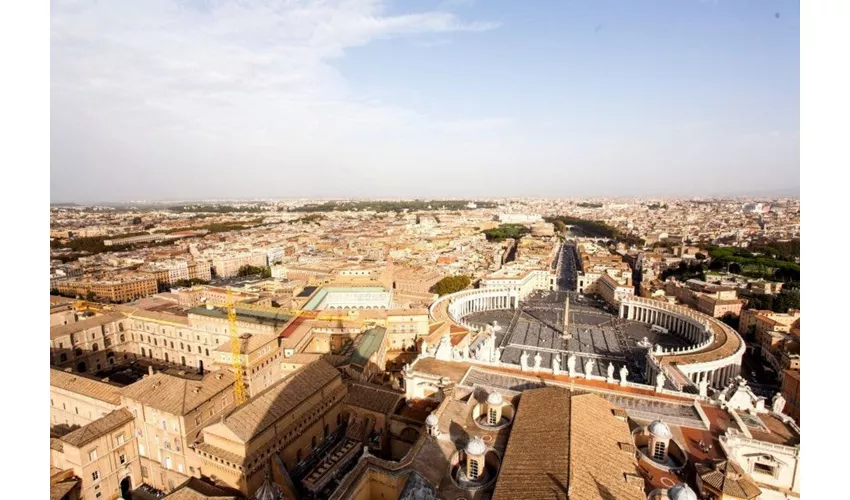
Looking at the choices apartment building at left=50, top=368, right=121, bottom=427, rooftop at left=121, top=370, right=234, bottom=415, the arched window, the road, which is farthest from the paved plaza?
apartment building at left=50, top=368, right=121, bottom=427

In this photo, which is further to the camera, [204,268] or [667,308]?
[204,268]

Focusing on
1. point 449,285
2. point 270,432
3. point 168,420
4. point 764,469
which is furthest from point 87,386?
point 449,285

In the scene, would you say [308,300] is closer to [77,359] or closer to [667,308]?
[77,359]

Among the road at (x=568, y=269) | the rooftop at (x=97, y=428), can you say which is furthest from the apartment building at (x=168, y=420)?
the road at (x=568, y=269)

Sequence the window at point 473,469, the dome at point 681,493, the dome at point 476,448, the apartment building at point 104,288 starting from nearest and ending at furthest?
the dome at point 681,493
the dome at point 476,448
the window at point 473,469
the apartment building at point 104,288

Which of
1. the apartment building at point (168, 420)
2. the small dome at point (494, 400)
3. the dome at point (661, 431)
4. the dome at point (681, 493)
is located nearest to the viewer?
the dome at point (681, 493)

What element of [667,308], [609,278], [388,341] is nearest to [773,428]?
[388,341]

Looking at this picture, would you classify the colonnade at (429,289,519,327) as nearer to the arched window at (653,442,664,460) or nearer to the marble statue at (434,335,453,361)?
the marble statue at (434,335,453,361)

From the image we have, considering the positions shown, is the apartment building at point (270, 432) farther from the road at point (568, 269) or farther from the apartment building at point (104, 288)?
the road at point (568, 269)

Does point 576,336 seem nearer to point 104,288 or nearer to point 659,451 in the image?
point 659,451
